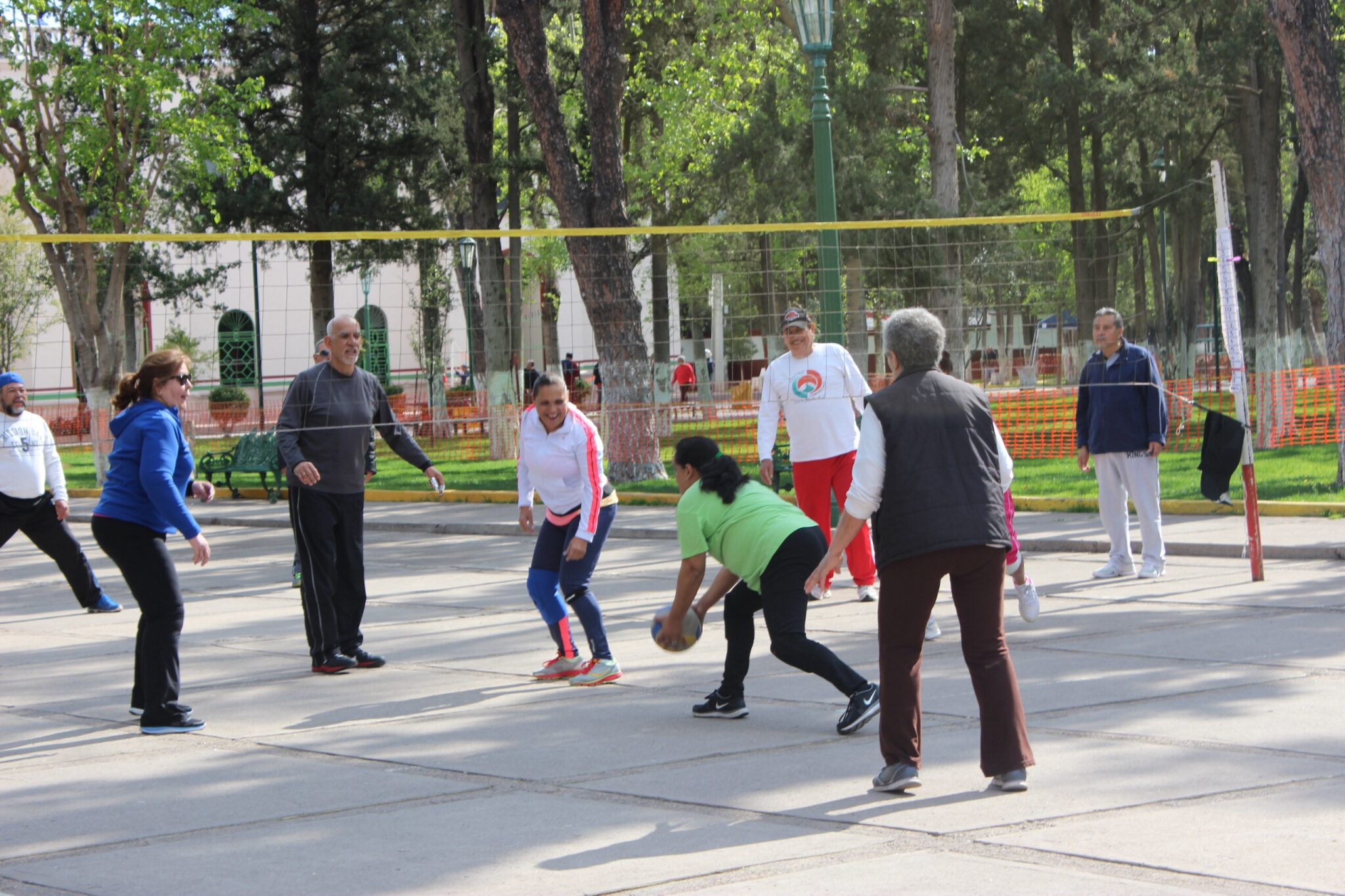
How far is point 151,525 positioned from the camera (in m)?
7.50

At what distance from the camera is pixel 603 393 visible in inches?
784

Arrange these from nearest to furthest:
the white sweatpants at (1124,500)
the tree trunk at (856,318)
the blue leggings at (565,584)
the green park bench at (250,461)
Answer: the blue leggings at (565,584) < the white sweatpants at (1124,500) < the tree trunk at (856,318) < the green park bench at (250,461)

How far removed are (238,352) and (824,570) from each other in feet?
31.8

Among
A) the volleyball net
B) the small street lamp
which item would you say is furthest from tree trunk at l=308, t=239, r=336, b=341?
the small street lamp

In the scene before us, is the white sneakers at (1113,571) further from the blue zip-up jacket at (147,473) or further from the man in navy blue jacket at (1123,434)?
the blue zip-up jacket at (147,473)

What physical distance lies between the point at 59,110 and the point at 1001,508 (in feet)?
81.5

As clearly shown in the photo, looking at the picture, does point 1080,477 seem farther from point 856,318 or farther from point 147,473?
point 147,473

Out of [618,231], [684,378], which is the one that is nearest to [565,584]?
[618,231]

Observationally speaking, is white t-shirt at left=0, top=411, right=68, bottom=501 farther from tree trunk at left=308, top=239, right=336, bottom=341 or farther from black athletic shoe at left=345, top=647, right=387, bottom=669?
black athletic shoe at left=345, top=647, right=387, bottom=669

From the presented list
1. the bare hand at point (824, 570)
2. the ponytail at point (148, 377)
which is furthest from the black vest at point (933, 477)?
the ponytail at point (148, 377)

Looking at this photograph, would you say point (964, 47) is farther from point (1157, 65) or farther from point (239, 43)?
point (239, 43)

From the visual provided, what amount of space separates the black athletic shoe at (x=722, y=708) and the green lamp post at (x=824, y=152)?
7.48 meters

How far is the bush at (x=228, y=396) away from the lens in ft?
51.1

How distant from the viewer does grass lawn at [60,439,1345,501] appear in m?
15.5
